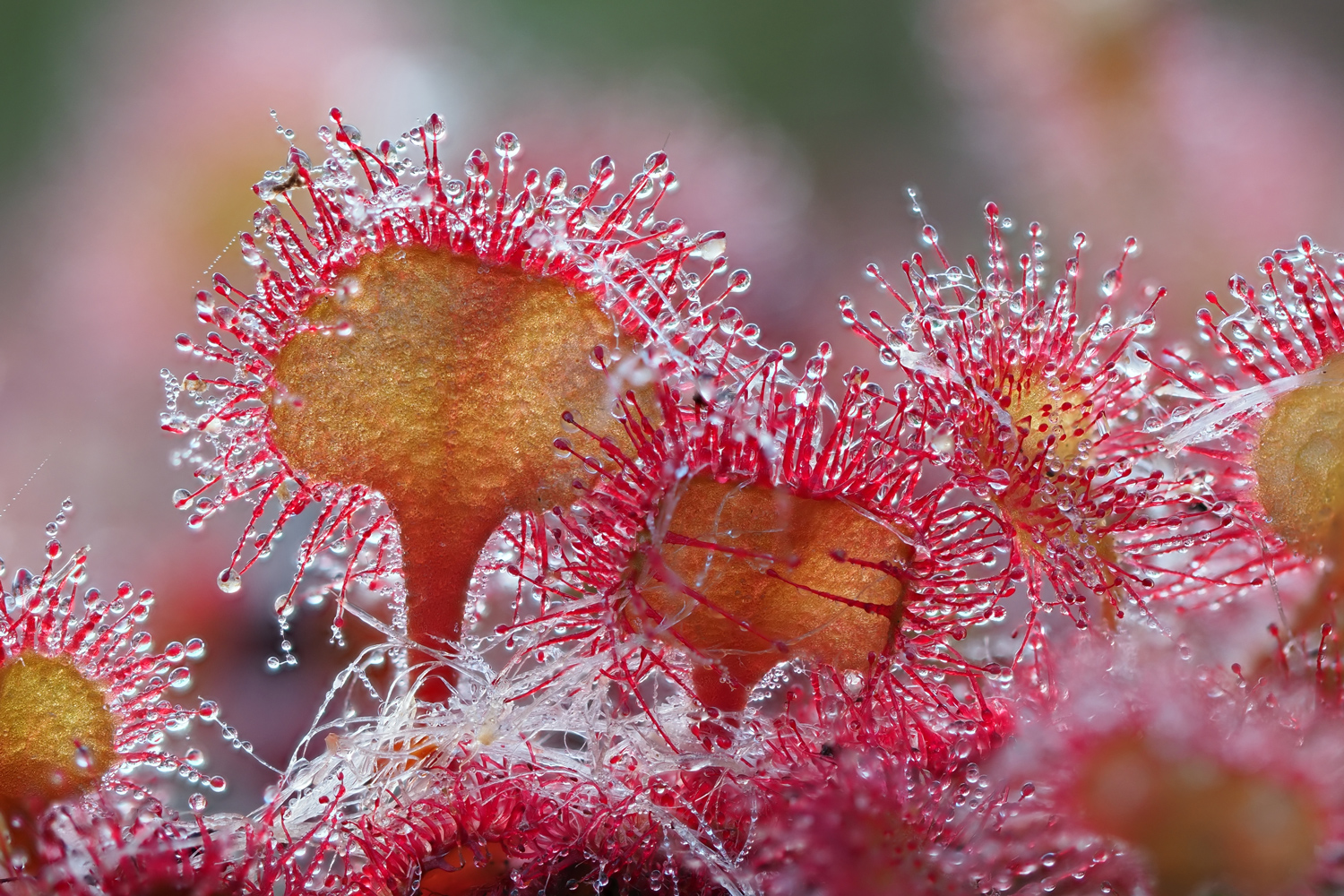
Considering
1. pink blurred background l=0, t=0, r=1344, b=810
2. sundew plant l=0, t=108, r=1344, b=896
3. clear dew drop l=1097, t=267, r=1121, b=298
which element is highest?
pink blurred background l=0, t=0, r=1344, b=810

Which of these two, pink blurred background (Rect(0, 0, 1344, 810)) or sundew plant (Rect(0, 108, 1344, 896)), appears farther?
pink blurred background (Rect(0, 0, 1344, 810))

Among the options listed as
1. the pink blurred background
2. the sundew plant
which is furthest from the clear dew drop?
the pink blurred background

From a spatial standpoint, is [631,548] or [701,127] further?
[701,127]

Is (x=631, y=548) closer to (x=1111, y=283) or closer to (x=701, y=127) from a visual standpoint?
(x=1111, y=283)

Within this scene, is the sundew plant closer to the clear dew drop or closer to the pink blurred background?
the clear dew drop

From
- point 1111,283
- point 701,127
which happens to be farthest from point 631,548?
point 701,127

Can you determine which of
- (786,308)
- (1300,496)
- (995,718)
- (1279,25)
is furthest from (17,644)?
(1279,25)
